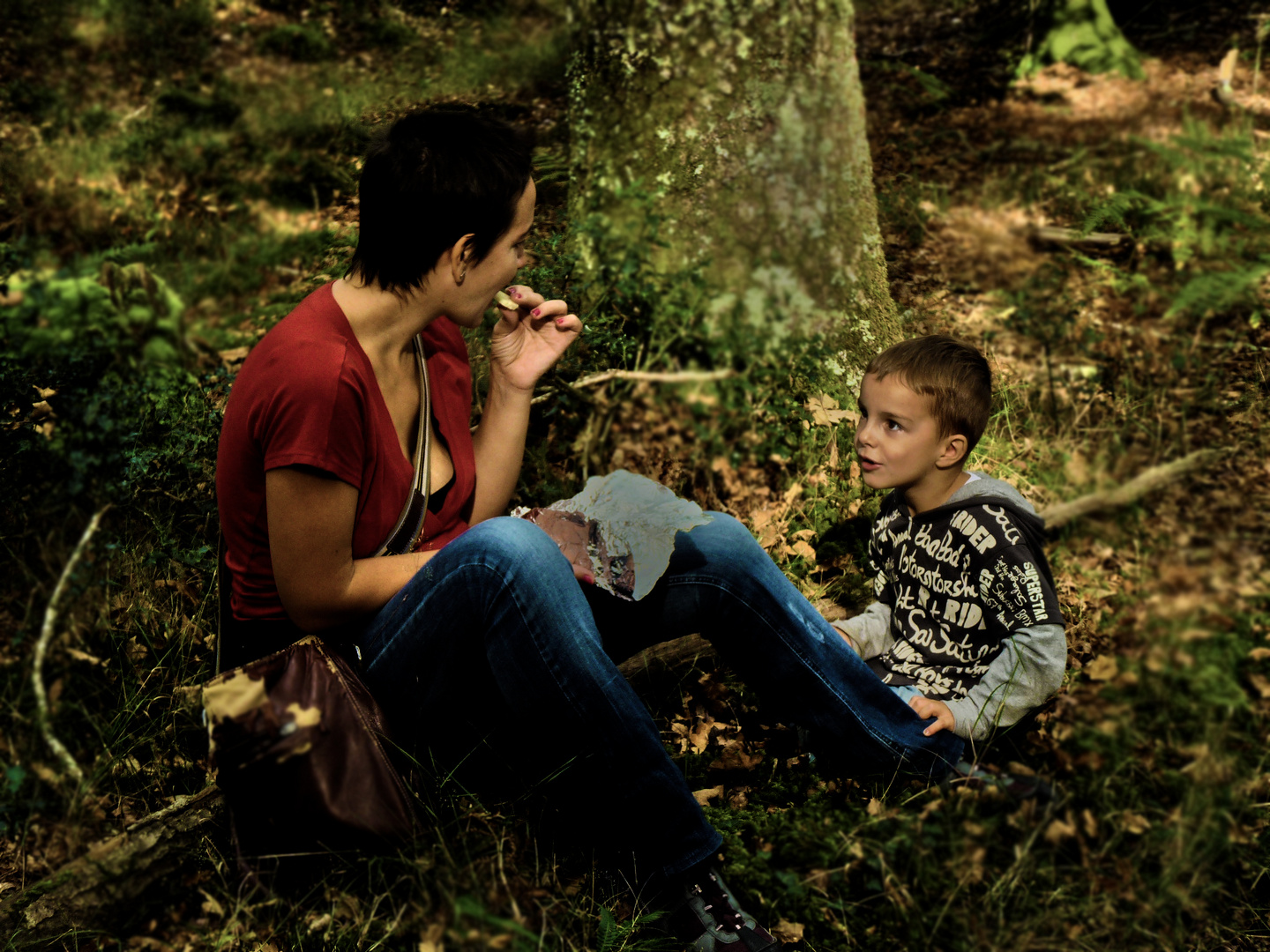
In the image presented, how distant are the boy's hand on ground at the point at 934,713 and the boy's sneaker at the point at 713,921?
0.64 m

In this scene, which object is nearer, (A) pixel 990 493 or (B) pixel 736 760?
(A) pixel 990 493

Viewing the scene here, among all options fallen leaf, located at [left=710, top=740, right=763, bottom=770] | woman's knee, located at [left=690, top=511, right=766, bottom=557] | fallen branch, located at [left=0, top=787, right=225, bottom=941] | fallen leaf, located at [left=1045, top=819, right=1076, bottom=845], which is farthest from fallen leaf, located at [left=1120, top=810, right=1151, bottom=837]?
fallen branch, located at [left=0, top=787, right=225, bottom=941]

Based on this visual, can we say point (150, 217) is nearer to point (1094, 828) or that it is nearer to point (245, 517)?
point (245, 517)

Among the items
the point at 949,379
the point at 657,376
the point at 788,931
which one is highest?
the point at 949,379

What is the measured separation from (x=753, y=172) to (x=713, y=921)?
3.01 m

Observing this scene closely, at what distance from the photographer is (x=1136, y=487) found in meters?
3.39

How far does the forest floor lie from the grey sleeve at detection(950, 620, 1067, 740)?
102 mm

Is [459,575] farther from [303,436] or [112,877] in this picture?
[112,877]

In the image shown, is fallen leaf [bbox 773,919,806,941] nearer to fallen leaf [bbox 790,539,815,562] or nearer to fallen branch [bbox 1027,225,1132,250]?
fallen leaf [bbox 790,539,815,562]

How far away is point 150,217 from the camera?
17.2ft

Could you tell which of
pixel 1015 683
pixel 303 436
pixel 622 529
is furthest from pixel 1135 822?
pixel 303 436

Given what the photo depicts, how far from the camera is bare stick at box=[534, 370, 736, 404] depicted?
375 centimetres

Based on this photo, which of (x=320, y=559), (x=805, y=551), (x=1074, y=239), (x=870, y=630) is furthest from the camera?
(x=1074, y=239)

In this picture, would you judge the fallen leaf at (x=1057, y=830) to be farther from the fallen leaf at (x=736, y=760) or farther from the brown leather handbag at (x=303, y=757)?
the brown leather handbag at (x=303, y=757)
